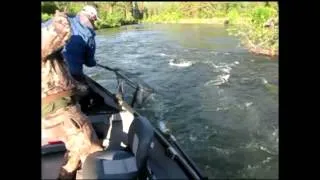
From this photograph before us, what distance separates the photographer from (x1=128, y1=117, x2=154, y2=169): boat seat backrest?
224 cm

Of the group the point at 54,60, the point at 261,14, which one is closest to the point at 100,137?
the point at 54,60

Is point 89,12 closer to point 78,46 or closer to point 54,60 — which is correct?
point 78,46

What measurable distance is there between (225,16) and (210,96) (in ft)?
31.0

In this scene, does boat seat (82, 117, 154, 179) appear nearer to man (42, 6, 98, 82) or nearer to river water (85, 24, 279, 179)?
man (42, 6, 98, 82)

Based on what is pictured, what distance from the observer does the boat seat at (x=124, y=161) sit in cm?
215

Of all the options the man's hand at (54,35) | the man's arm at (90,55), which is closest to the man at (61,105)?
the man's hand at (54,35)

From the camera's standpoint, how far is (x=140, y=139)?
2.32 metres

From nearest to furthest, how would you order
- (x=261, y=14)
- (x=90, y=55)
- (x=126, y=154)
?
(x=126, y=154)
(x=90, y=55)
(x=261, y=14)

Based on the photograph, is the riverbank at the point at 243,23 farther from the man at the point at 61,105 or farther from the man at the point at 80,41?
the man at the point at 61,105

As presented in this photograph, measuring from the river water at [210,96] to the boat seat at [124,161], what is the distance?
3275 mm
